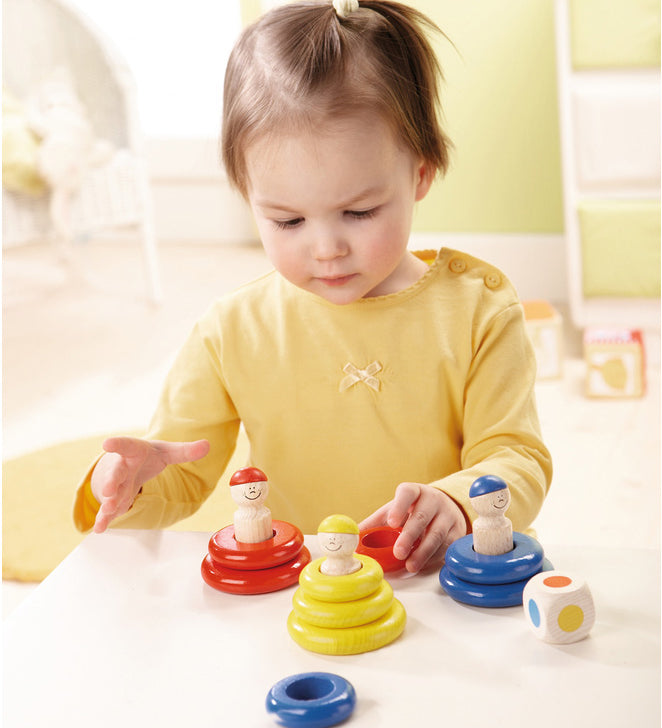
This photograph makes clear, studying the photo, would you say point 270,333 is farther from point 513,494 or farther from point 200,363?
point 513,494

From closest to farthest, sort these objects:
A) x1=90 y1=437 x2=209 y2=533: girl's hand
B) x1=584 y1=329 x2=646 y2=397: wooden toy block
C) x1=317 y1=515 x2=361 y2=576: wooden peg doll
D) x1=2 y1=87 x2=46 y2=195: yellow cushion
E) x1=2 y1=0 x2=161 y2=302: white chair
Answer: x1=317 y1=515 x2=361 y2=576: wooden peg doll, x1=90 y1=437 x2=209 y2=533: girl's hand, x1=584 y1=329 x2=646 y2=397: wooden toy block, x1=2 y1=87 x2=46 y2=195: yellow cushion, x1=2 y1=0 x2=161 y2=302: white chair

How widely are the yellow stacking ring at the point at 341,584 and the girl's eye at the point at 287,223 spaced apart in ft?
1.03

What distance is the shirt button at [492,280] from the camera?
2.99 feet

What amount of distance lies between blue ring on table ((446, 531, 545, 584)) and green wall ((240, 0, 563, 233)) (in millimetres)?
2296

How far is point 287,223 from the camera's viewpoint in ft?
2.60

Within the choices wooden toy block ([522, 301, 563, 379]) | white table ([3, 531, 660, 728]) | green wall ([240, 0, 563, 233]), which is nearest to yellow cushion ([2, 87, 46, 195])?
green wall ([240, 0, 563, 233])

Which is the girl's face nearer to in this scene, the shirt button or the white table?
the shirt button

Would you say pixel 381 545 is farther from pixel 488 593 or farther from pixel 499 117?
pixel 499 117

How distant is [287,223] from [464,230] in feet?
7.32

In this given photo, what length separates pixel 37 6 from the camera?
297 cm

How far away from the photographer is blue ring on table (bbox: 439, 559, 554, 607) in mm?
576

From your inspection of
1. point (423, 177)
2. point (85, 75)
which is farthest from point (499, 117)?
point (423, 177)

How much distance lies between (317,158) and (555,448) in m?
1.30

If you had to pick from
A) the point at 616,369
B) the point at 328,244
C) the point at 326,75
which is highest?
the point at 326,75
